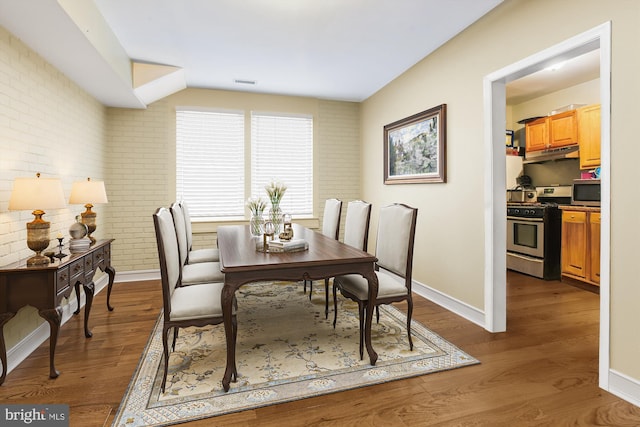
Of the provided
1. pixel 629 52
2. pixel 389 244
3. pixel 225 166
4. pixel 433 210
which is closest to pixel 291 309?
pixel 389 244

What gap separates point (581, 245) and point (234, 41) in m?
4.72

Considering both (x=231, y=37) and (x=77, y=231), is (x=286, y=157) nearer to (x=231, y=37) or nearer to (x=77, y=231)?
(x=231, y=37)

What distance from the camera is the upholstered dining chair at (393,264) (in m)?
2.46

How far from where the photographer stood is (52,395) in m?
2.00

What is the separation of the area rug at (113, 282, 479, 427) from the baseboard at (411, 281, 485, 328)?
20.9 inches

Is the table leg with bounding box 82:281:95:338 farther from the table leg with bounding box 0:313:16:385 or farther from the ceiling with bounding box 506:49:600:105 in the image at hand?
the ceiling with bounding box 506:49:600:105

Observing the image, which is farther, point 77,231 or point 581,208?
point 581,208

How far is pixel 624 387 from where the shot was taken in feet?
6.31

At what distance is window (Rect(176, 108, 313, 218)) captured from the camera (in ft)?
15.9

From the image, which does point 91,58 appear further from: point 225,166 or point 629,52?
point 629,52

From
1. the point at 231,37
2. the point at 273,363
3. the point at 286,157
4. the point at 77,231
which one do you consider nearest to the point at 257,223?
the point at 273,363

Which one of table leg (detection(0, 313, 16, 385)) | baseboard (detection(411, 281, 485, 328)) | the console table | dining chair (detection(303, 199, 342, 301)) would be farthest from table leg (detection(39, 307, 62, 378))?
baseboard (detection(411, 281, 485, 328))

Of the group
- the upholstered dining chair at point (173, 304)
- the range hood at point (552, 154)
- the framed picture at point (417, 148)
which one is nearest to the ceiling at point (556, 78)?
the range hood at point (552, 154)

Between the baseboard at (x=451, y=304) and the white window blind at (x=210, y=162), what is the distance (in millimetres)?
2763
